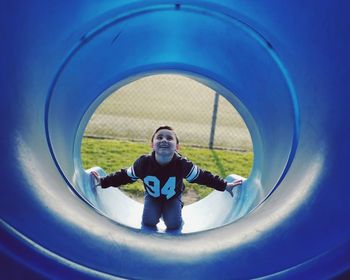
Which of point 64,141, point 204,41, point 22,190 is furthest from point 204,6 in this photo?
point 22,190

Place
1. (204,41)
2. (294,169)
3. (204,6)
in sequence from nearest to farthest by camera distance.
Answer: (294,169), (204,6), (204,41)

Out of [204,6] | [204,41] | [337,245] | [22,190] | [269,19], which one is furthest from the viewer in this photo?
[204,41]

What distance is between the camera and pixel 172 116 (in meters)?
4.54

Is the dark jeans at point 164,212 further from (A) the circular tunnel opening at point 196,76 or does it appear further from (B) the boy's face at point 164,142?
(B) the boy's face at point 164,142

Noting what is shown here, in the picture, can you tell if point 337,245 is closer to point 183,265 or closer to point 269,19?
point 183,265

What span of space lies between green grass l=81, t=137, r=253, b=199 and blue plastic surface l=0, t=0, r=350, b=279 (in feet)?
2.58

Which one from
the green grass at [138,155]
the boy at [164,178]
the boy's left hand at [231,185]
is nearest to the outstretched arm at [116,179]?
the boy at [164,178]

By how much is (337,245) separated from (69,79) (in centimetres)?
134

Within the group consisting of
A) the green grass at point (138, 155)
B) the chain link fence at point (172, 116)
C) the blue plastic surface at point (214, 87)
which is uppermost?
the chain link fence at point (172, 116)

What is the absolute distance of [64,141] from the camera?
6.04ft

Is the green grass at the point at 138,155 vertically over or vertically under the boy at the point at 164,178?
over

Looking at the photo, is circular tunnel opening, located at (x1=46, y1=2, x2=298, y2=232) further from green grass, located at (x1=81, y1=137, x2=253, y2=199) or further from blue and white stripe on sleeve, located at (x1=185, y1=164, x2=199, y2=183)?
green grass, located at (x1=81, y1=137, x2=253, y2=199)

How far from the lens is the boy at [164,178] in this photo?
1984mm

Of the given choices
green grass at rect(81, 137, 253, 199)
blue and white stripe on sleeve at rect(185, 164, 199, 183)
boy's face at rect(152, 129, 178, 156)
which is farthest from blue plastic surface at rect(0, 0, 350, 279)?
green grass at rect(81, 137, 253, 199)
